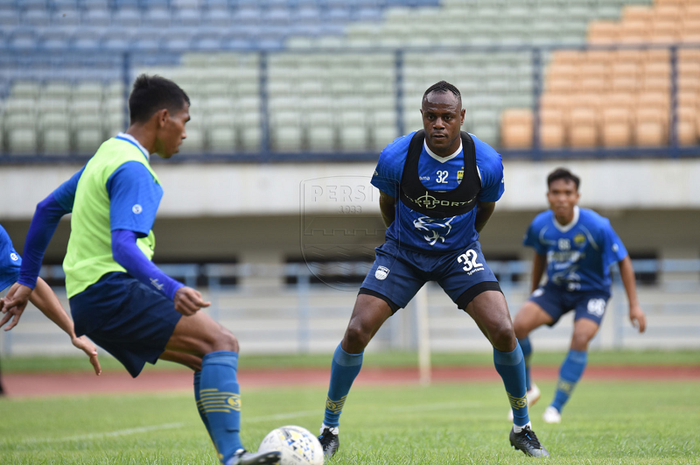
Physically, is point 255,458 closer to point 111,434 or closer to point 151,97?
point 151,97

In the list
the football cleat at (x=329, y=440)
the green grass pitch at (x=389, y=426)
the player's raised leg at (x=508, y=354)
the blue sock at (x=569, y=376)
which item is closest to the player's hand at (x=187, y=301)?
the green grass pitch at (x=389, y=426)

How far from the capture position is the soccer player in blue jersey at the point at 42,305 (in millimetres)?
4250

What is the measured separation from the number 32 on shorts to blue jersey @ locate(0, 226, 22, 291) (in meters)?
2.96

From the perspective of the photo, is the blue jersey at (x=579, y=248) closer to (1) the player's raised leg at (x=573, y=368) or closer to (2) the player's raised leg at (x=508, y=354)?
(1) the player's raised leg at (x=573, y=368)

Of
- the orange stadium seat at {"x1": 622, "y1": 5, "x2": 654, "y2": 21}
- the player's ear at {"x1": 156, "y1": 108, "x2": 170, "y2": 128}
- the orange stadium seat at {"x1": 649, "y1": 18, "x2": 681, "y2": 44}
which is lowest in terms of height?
the player's ear at {"x1": 156, "y1": 108, "x2": 170, "y2": 128}

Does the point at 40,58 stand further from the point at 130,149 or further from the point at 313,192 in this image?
the point at 130,149

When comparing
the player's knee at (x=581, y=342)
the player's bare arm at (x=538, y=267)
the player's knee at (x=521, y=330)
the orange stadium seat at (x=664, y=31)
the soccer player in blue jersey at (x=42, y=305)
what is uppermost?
the orange stadium seat at (x=664, y=31)

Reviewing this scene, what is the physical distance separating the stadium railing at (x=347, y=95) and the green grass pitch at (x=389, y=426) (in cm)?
607

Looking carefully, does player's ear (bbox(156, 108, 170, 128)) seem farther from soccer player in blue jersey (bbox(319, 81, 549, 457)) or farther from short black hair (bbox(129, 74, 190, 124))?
soccer player in blue jersey (bbox(319, 81, 549, 457))

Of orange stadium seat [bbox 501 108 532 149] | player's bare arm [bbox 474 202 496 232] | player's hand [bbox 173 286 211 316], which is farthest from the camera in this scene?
orange stadium seat [bbox 501 108 532 149]

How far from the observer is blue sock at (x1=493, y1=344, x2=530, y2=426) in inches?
193

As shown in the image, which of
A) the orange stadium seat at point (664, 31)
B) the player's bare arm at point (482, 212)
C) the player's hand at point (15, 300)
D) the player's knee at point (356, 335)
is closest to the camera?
the player's hand at point (15, 300)

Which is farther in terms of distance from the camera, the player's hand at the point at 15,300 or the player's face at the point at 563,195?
the player's face at the point at 563,195

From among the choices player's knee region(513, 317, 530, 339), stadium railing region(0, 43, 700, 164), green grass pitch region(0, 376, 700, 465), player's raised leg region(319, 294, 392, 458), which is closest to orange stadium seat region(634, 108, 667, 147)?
stadium railing region(0, 43, 700, 164)
